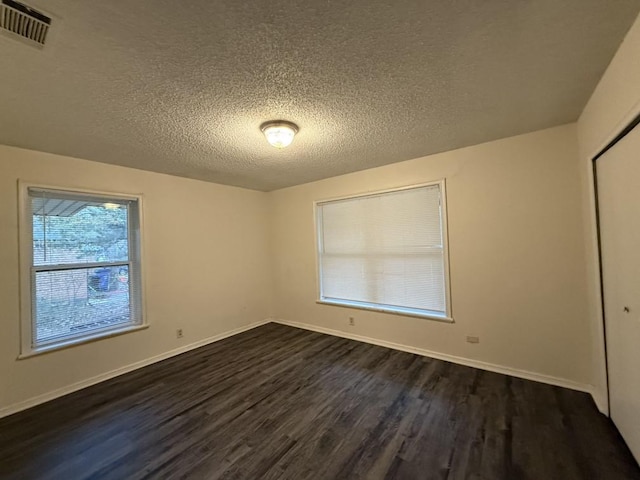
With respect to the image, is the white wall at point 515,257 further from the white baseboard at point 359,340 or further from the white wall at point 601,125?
the white wall at point 601,125

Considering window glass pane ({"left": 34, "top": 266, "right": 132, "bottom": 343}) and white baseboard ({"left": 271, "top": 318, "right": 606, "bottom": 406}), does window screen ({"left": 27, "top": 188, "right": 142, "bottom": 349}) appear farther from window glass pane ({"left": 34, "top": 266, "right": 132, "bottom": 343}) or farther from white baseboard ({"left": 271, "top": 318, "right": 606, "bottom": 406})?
white baseboard ({"left": 271, "top": 318, "right": 606, "bottom": 406})

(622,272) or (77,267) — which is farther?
(77,267)

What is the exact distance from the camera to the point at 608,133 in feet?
5.66

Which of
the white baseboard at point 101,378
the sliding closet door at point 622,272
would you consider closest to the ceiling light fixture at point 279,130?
the sliding closet door at point 622,272

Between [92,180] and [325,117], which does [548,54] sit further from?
[92,180]

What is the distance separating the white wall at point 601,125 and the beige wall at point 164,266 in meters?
4.31

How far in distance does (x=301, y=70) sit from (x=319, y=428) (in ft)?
8.31

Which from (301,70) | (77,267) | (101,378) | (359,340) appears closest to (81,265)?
(77,267)

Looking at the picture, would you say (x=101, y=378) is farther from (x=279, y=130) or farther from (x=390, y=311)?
(x=390, y=311)

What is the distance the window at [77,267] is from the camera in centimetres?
263

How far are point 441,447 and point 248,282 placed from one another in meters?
3.59

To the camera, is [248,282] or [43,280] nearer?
[43,280]

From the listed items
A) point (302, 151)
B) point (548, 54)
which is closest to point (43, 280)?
point (302, 151)

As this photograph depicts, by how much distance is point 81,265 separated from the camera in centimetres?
294
